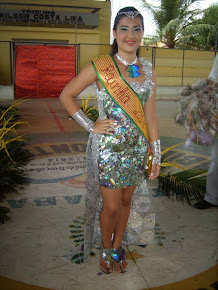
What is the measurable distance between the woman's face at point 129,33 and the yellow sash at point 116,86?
0.42 ft

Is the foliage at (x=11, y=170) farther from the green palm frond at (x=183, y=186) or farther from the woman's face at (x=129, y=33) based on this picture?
the woman's face at (x=129, y=33)

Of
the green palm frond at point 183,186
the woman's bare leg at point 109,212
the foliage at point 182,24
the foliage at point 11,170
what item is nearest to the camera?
the woman's bare leg at point 109,212

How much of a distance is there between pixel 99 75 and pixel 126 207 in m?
0.95

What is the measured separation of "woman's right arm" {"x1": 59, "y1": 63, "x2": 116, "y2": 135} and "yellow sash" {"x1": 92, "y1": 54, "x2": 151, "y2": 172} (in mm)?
54

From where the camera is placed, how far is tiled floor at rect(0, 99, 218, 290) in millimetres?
2277

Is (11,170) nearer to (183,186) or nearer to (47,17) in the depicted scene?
(183,186)

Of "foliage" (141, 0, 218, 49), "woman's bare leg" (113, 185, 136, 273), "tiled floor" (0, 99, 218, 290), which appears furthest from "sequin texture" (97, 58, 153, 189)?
"foliage" (141, 0, 218, 49)

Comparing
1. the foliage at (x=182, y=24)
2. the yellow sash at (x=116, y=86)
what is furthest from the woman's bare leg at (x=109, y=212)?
the foliage at (x=182, y=24)

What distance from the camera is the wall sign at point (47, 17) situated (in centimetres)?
1559

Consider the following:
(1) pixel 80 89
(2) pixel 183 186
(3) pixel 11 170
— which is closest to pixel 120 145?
(1) pixel 80 89

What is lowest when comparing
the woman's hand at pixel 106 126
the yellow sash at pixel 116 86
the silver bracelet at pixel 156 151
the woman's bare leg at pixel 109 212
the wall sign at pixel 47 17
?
the woman's bare leg at pixel 109 212

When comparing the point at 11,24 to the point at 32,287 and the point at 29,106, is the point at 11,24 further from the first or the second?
the point at 32,287

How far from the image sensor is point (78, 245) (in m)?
2.71

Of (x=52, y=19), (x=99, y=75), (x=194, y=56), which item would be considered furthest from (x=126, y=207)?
(x=194, y=56)
